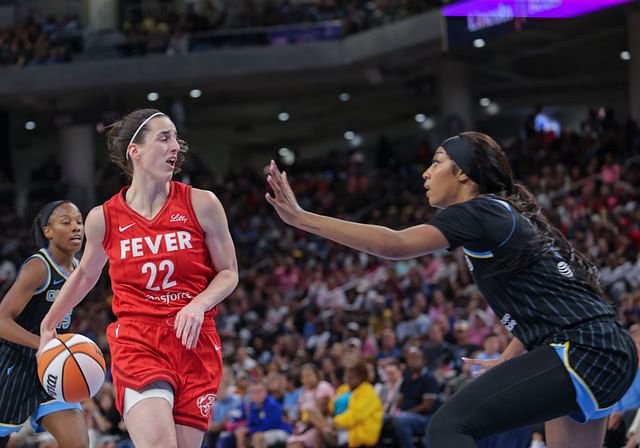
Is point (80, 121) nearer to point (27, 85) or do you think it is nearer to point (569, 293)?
point (27, 85)

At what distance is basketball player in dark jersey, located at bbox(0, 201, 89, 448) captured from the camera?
575cm

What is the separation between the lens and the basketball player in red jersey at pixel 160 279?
4.39 metres

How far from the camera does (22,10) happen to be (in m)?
26.5

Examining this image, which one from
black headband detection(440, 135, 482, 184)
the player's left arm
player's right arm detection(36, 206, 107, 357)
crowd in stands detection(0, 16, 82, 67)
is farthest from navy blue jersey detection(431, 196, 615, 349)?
crowd in stands detection(0, 16, 82, 67)

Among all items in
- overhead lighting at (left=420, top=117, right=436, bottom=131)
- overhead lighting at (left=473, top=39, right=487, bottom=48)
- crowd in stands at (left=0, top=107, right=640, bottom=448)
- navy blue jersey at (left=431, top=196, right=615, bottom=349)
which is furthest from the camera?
overhead lighting at (left=420, top=117, right=436, bottom=131)

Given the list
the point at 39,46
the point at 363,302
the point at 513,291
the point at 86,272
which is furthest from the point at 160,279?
the point at 39,46

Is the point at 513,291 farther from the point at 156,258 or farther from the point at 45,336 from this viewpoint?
the point at 45,336

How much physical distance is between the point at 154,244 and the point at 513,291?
5.23 feet

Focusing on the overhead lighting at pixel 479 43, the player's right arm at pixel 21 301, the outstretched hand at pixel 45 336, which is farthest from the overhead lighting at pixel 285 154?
the outstretched hand at pixel 45 336

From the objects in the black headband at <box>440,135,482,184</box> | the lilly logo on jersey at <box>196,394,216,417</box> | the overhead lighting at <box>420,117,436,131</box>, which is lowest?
the lilly logo on jersey at <box>196,394,216,417</box>

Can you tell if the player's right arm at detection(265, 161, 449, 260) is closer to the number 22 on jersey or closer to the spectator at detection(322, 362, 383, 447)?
the number 22 on jersey

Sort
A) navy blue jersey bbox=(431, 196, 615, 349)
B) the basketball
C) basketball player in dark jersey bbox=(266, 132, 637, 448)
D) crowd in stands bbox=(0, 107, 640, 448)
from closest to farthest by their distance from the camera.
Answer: basketball player in dark jersey bbox=(266, 132, 637, 448)
navy blue jersey bbox=(431, 196, 615, 349)
the basketball
crowd in stands bbox=(0, 107, 640, 448)

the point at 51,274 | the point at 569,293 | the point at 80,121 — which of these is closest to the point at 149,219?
the point at 51,274

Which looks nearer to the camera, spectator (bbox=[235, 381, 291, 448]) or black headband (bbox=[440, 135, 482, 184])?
black headband (bbox=[440, 135, 482, 184])
